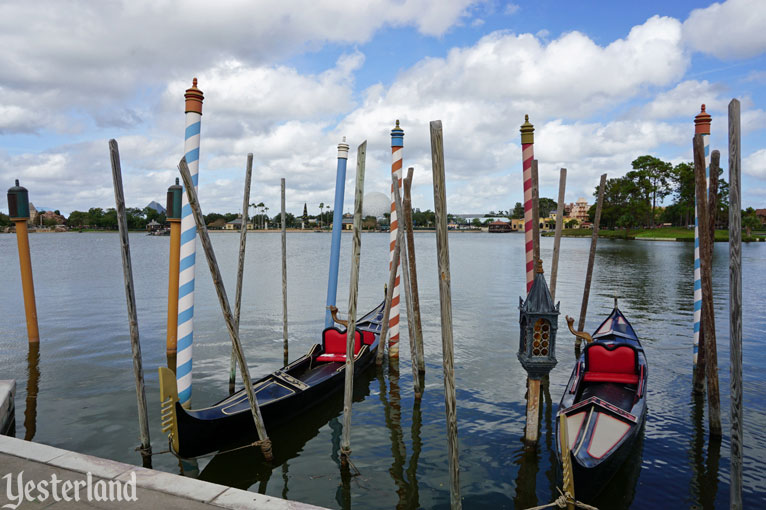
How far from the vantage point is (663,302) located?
21.7 m

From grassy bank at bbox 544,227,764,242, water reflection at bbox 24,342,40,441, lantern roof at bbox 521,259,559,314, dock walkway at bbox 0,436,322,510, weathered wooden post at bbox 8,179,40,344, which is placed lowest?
water reflection at bbox 24,342,40,441

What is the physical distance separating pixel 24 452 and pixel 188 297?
2.63 m

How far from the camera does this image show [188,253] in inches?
273

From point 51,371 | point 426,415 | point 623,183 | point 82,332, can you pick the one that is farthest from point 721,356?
point 623,183

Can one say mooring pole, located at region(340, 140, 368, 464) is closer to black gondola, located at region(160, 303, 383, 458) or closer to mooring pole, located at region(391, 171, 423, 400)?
black gondola, located at region(160, 303, 383, 458)

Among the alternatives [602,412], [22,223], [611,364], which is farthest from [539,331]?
[22,223]

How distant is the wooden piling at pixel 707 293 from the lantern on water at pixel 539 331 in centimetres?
236

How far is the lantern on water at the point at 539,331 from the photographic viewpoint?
6.31m

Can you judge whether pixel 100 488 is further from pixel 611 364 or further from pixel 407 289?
pixel 611 364

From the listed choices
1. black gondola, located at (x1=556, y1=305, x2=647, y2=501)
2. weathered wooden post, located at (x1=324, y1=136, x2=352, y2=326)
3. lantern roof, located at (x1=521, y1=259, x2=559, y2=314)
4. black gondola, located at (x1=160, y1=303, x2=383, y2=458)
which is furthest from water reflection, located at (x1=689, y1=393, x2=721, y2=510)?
weathered wooden post, located at (x1=324, y1=136, x2=352, y2=326)

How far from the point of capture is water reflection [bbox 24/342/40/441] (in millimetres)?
8234

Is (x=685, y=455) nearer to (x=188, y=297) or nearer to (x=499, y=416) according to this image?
(x=499, y=416)

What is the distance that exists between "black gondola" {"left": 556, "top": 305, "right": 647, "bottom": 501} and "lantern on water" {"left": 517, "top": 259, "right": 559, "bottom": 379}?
67 cm

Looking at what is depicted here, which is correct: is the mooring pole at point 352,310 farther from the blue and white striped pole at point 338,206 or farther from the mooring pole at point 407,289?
the blue and white striped pole at point 338,206
